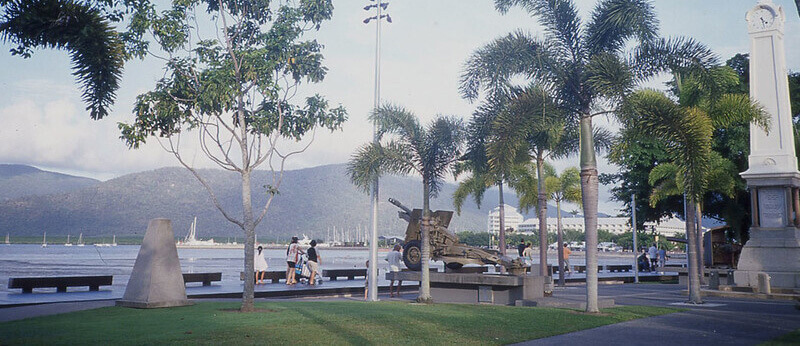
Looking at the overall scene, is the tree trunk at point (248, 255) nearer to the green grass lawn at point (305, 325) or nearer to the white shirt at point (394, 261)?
the green grass lawn at point (305, 325)

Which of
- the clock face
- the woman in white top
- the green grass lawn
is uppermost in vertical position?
the clock face

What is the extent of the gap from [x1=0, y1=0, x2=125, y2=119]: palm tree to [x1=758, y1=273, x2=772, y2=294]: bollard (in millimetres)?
19047

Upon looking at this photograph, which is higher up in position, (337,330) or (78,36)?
(78,36)

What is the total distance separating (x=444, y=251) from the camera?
66.2 feet

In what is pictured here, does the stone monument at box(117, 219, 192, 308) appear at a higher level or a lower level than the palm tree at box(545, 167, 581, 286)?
lower

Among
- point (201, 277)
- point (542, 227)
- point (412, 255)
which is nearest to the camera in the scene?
point (412, 255)

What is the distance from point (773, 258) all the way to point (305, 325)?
56.1ft

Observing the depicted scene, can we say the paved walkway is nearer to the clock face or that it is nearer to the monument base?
the monument base

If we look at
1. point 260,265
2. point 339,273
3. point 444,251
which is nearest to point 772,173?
point 444,251

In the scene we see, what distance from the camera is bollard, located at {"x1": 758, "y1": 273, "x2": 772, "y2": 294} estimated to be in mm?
19375

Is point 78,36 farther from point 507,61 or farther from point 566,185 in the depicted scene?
point 566,185

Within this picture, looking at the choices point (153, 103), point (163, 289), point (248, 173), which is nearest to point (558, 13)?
point (248, 173)

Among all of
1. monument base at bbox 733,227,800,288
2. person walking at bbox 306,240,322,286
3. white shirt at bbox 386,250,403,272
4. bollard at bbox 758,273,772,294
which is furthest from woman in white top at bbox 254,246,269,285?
monument base at bbox 733,227,800,288

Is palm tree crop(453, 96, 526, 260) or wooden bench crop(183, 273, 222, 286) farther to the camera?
wooden bench crop(183, 273, 222, 286)
